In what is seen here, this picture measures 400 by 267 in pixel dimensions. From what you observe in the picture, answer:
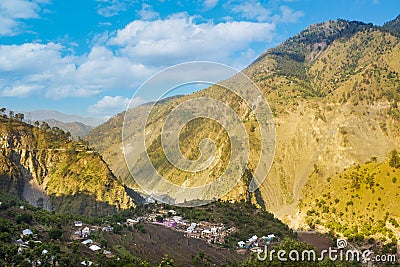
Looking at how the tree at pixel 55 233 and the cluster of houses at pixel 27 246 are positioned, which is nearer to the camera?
the cluster of houses at pixel 27 246

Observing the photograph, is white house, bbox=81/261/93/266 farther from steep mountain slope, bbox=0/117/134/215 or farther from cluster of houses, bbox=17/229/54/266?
steep mountain slope, bbox=0/117/134/215

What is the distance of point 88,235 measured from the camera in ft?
99.9

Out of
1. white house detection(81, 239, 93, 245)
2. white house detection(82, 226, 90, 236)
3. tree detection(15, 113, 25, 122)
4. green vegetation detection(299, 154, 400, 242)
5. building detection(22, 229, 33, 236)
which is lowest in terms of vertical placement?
white house detection(81, 239, 93, 245)

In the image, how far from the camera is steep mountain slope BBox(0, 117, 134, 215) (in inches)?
2258

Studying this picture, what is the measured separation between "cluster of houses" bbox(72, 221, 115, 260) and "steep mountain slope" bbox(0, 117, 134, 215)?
74.7 feet

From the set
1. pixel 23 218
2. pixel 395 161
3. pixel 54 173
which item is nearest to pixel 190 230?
pixel 23 218

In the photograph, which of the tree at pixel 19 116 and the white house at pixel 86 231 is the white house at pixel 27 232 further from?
the tree at pixel 19 116

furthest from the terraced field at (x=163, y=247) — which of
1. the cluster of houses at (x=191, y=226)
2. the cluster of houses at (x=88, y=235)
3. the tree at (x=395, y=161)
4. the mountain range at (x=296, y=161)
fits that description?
the tree at (x=395, y=161)

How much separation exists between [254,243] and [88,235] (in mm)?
14033

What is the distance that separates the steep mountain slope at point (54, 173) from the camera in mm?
57344

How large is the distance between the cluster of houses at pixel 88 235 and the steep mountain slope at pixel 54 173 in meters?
22.8

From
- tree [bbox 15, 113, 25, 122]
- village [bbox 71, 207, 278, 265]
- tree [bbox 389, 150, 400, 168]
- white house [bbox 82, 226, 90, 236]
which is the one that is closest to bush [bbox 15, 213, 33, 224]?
village [bbox 71, 207, 278, 265]

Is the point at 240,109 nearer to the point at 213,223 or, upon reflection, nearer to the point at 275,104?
the point at 275,104

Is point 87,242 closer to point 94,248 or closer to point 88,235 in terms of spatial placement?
point 94,248
